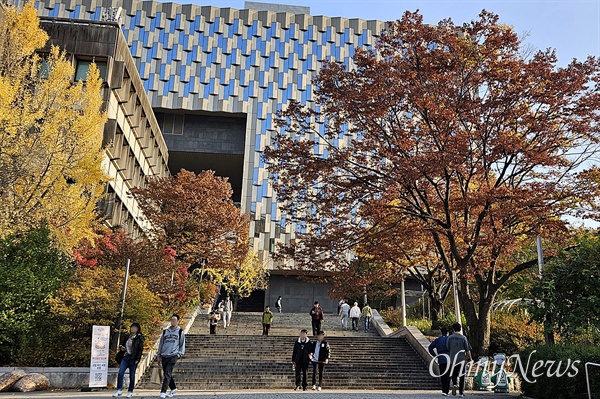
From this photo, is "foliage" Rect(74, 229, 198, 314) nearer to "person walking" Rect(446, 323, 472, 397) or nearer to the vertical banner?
the vertical banner

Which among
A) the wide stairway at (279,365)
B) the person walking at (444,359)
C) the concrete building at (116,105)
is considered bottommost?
the wide stairway at (279,365)

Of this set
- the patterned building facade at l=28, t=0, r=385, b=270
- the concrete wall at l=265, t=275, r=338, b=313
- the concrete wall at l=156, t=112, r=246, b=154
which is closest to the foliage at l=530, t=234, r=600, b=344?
the concrete wall at l=265, t=275, r=338, b=313

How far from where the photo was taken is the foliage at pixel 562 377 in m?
8.97

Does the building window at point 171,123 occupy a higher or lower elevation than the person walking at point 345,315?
higher

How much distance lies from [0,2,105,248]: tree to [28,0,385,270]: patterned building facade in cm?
3219

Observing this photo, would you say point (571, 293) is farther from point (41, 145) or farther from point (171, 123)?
point (171, 123)

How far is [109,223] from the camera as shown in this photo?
28688 mm

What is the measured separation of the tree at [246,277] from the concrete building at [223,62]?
9.45m

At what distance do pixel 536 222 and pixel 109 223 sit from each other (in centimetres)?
2194

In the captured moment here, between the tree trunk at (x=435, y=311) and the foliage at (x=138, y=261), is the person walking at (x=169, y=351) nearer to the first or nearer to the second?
the foliage at (x=138, y=261)

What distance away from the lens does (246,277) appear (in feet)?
135

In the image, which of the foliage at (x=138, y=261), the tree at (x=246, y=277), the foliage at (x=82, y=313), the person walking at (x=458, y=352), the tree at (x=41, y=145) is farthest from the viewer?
the tree at (x=246, y=277)

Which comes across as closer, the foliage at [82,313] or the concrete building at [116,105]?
the foliage at [82,313]

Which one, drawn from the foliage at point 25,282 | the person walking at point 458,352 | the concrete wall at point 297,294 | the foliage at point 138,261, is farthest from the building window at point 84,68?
the concrete wall at point 297,294
